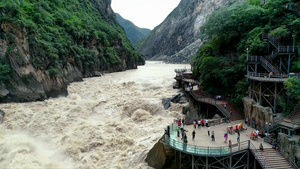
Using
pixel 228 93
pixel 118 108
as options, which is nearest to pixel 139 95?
pixel 118 108

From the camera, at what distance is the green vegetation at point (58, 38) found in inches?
1624

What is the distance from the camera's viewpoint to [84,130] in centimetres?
2808

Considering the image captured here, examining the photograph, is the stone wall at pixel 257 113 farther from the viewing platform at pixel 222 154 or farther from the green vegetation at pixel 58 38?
the green vegetation at pixel 58 38

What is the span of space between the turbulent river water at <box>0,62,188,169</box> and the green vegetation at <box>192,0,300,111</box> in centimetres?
848

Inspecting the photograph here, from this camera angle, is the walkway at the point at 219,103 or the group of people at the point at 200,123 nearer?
the group of people at the point at 200,123

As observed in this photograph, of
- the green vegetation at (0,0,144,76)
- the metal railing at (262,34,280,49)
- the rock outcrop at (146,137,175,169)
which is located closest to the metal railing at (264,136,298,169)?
the rock outcrop at (146,137,175,169)

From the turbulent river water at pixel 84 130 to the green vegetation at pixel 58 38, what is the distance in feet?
32.6

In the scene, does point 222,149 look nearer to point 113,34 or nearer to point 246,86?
point 246,86

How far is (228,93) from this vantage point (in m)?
31.5

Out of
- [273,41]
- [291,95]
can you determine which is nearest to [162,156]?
[291,95]

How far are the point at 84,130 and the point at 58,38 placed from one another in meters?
35.4

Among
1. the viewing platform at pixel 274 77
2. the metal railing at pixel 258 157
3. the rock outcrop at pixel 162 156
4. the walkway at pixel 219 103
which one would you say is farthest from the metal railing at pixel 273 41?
the rock outcrop at pixel 162 156

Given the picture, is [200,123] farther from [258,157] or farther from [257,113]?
[258,157]

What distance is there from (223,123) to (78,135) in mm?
16559
